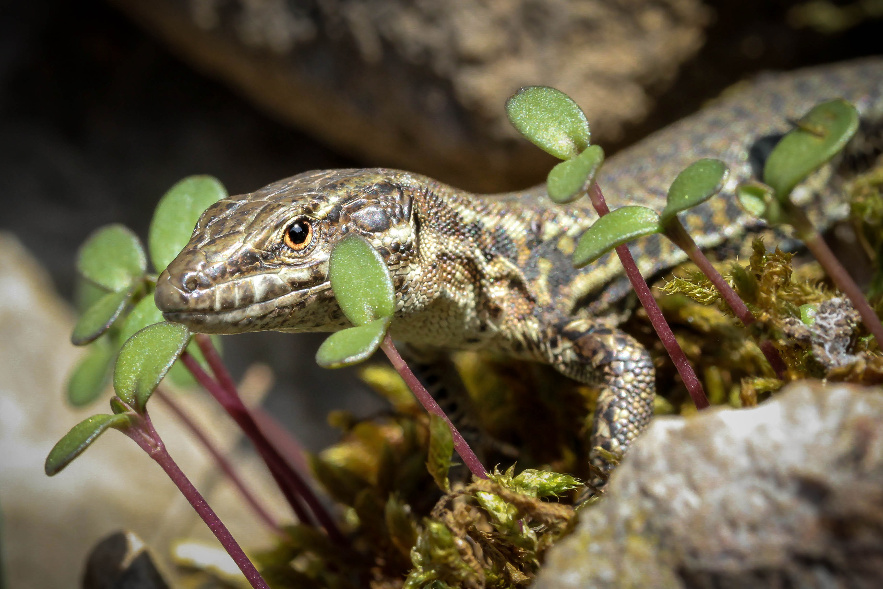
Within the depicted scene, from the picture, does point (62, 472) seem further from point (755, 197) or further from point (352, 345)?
point (755, 197)

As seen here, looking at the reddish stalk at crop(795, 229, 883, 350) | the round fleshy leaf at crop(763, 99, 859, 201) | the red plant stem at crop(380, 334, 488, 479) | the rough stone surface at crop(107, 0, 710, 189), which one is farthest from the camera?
the rough stone surface at crop(107, 0, 710, 189)

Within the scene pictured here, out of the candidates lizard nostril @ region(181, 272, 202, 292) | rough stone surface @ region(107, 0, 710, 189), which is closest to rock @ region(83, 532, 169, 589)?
lizard nostril @ region(181, 272, 202, 292)

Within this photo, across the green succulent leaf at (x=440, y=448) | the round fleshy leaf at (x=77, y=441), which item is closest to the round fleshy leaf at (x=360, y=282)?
the green succulent leaf at (x=440, y=448)

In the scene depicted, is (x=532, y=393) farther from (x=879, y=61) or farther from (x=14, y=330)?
(x=14, y=330)

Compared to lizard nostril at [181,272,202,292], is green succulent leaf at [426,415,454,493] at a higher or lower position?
lower

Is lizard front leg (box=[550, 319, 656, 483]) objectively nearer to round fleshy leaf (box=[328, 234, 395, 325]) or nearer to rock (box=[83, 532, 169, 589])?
round fleshy leaf (box=[328, 234, 395, 325])

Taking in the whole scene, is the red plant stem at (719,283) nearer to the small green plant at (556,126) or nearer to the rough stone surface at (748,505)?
the small green plant at (556,126)
